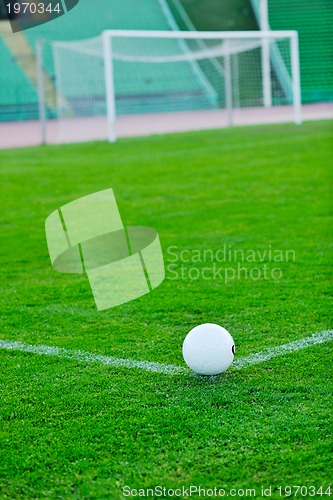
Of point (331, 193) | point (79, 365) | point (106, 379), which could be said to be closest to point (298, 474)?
point (106, 379)

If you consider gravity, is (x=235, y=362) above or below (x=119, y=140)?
above

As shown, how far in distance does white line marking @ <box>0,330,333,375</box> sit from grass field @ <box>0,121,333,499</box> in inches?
2.5

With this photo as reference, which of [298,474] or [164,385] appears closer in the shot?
[298,474]

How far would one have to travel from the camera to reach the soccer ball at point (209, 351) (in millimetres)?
3842

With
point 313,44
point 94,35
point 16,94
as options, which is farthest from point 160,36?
point 313,44

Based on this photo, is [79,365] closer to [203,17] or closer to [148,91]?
[148,91]

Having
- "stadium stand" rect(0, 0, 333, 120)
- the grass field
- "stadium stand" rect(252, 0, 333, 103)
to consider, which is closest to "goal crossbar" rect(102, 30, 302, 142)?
"stadium stand" rect(0, 0, 333, 120)

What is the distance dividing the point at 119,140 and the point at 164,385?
1439 centimetres

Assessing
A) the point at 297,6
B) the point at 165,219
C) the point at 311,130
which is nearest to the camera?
the point at 165,219

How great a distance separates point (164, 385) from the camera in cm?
387

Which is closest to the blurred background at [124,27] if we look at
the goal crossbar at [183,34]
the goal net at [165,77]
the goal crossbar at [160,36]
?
the goal net at [165,77]

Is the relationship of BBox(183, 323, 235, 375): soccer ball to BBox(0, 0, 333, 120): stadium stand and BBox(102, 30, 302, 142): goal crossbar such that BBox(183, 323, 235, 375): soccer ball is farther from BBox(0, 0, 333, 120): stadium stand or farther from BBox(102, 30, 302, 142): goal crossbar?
BBox(0, 0, 333, 120): stadium stand

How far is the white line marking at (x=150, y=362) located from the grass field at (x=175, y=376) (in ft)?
0.21

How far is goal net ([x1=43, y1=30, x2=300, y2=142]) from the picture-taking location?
65.3 ft
